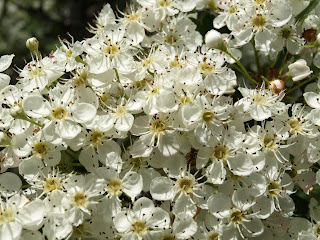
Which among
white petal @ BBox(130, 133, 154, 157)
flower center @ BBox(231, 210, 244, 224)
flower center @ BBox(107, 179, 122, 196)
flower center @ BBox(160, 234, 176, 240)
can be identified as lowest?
flower center @ BBox(231, 210, 244, 224)

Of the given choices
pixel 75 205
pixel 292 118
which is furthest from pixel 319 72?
pixel 75 205

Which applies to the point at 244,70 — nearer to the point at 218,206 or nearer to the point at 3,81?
the point at 218,206

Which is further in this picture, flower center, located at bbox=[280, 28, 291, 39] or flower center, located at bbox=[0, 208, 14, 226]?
flower center, located at bbox=[280, 28, 291, 39]

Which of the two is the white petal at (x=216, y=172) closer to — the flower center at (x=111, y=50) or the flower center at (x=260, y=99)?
the flower center at (x=260, y=99)

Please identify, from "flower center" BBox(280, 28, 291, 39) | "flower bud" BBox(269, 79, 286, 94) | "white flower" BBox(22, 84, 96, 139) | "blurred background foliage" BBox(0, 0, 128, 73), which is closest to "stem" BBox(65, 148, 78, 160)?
"white flower" BBox(22, 84, 96, 139)

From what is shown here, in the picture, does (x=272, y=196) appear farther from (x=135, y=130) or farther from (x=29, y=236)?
(x=29, y=236)

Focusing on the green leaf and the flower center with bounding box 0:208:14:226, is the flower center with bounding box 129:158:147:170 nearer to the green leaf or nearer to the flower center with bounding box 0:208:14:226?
the flower center with bounding box 0:208:14:226

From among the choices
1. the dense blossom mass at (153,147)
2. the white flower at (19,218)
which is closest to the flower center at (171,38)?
the dense blossom mass at (153,147)
